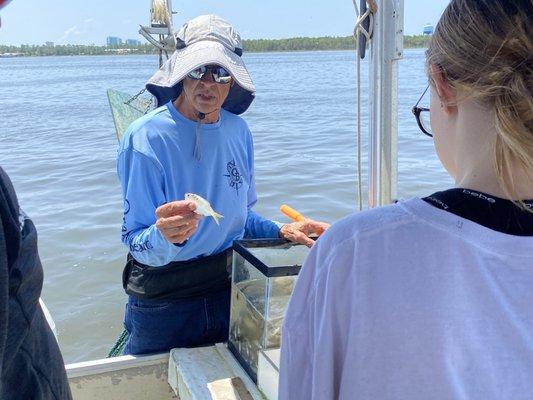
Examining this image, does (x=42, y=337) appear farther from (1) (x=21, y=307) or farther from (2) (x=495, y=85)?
(2) (x=495, y=85)

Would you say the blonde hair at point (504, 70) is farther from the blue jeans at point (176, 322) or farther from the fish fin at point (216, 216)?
the blue jeans at point (176, 322)

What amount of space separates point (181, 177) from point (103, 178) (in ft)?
32.8

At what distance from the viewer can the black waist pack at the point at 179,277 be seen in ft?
8.33

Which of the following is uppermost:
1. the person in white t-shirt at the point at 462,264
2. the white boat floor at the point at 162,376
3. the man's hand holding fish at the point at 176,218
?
the person in white t-shirt at the point at 462,264

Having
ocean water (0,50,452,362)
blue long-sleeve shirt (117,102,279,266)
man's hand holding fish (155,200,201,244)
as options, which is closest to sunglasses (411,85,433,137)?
ocean water (0,50,452,362)

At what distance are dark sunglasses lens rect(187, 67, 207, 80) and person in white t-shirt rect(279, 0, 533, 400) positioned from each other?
64.0 inches

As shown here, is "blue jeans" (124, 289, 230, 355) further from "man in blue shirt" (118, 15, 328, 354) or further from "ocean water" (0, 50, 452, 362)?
"ocean water" (0, 50, 452, 362)

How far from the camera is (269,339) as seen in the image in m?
2.30

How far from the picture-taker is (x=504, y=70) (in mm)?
930

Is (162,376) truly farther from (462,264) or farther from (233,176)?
(462,264)

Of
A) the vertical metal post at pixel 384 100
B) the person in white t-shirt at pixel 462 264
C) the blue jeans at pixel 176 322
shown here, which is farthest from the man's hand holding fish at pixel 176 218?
the person in white t-shirt at pixel 462 264

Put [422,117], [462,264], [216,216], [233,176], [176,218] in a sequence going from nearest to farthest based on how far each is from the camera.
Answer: [462,264] → [422,117] → [176,218] → [216,216] → [233,176]

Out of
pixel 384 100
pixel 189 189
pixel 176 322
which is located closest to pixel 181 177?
pixel 189 189

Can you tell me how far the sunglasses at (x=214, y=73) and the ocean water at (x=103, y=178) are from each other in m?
0.78
